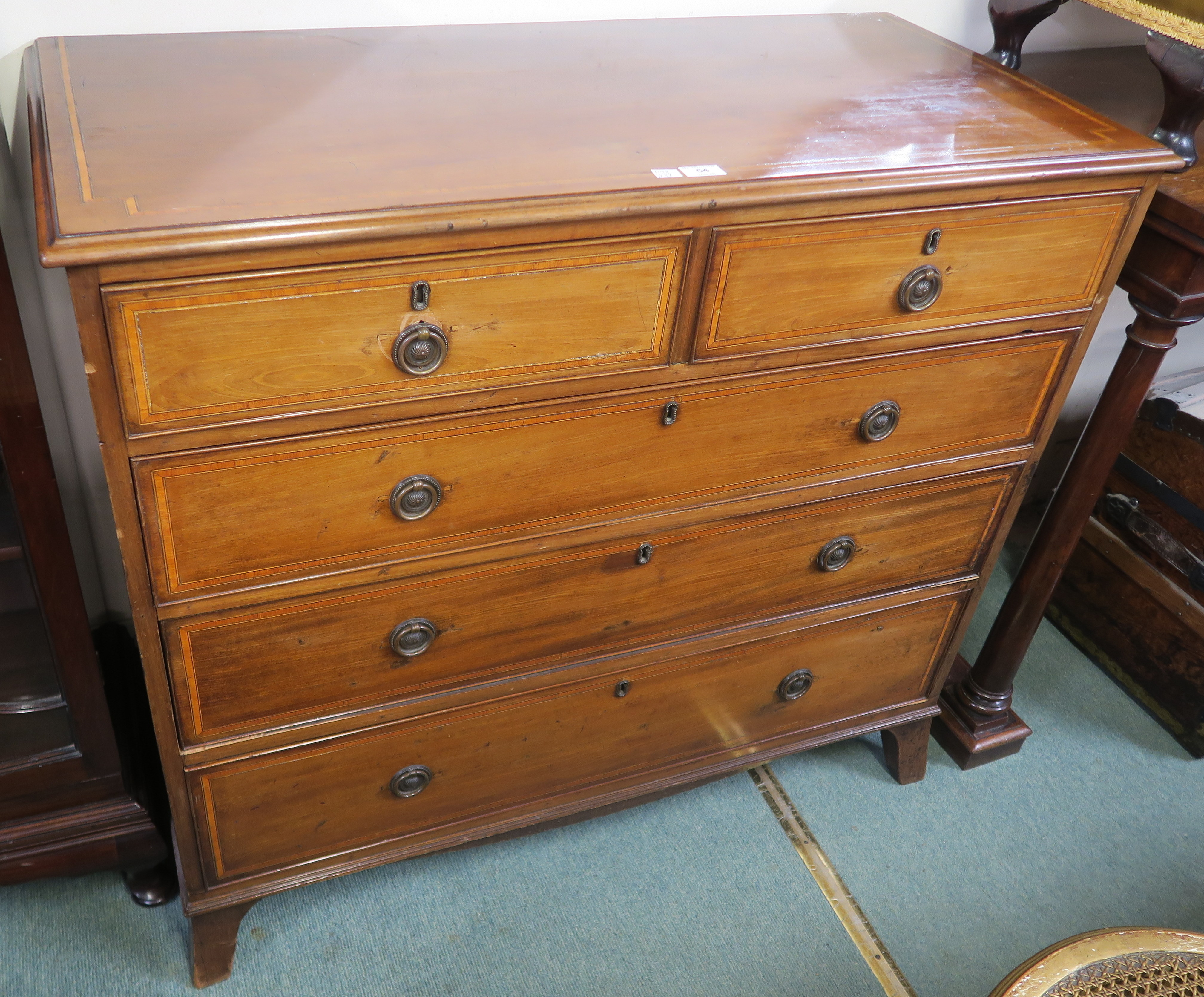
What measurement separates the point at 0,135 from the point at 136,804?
98 centimetres

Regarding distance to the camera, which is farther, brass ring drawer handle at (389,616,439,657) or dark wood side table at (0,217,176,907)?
brass ring drawer handle at (389,616,439,657)

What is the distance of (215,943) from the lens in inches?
64.4

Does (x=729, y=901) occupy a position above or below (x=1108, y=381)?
below

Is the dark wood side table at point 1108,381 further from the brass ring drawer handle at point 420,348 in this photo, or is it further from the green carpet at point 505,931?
the brass ring drawer handle at point 420,348

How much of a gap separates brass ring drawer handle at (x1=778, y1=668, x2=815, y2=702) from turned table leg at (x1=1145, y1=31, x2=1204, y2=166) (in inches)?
36.4

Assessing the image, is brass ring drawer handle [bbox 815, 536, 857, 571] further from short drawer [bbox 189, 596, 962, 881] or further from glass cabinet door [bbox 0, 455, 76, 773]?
glass cabinet door [bbox 0, 455, 76, 773]

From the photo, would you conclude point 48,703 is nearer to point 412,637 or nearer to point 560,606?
point 412,637

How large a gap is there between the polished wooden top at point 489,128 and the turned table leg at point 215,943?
42.1 inches

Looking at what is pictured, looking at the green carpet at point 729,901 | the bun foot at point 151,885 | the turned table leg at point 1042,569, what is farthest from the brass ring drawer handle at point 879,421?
the bun foot at point 151,885

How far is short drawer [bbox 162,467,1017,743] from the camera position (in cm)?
133

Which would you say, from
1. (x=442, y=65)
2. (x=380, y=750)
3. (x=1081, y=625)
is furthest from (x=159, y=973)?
(x=1081, y=625)

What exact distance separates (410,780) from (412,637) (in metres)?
0.29

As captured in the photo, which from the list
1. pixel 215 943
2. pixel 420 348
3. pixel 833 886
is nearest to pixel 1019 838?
pixel 833 886

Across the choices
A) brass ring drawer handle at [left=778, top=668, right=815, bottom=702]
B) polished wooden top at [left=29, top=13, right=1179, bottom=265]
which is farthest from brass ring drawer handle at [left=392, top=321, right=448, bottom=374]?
brass ring drawer handle at [left=778, top=668, right=815, bottom=702]
